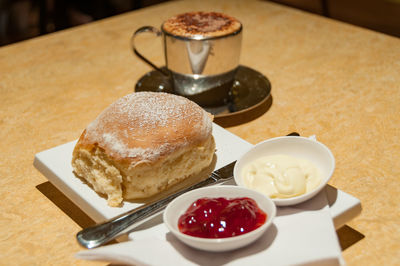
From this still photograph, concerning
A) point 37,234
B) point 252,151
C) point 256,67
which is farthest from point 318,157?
point 256,67

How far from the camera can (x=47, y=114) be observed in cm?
145

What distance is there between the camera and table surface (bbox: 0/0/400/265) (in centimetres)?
96

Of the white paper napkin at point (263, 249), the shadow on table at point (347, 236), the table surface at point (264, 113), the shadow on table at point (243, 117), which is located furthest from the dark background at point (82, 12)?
the white paper napkin at point (263, 249)

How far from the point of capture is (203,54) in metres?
1.31

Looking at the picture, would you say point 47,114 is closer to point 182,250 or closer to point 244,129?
point 244,129

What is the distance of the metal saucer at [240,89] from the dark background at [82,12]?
1.10m

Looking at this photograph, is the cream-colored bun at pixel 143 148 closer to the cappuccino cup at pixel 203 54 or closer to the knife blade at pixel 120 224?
the knife blade at pixel 120 224

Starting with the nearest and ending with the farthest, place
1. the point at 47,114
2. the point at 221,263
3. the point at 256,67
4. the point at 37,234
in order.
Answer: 1. the point at 221,263
2. the point at 37,234
3. the point at 47,114
4. the point at 256,67

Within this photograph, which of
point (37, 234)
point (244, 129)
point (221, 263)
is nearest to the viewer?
point (221, 263)

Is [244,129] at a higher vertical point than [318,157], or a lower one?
lower

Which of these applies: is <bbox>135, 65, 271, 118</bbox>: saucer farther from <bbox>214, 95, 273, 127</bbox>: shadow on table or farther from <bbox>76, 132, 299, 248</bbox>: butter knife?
<bbox>76, 132, 299, 248</bbox>: butter knife

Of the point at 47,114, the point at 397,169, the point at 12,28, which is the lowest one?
the point at 12,28

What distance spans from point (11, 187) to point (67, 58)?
31.9 inches

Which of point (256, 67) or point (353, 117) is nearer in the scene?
point (353, 117)
